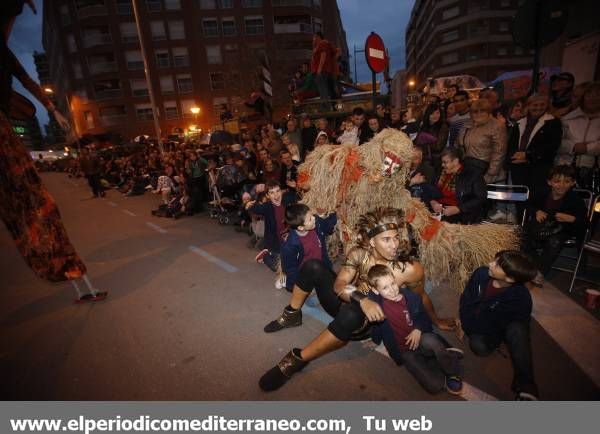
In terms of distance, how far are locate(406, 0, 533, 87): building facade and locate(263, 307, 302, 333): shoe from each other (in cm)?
4770

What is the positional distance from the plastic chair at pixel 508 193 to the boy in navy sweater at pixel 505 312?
2.03 metres

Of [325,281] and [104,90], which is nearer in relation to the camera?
[325,281]

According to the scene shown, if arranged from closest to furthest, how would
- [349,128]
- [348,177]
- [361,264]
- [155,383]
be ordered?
[155,383] → [361,264] → [348,177] → [349,128]

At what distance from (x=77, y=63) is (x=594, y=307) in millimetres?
44473

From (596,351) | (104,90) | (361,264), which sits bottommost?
(596,351)

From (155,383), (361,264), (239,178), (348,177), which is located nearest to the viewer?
(155,383)

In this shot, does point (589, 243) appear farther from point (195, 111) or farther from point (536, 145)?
point (195, 111)

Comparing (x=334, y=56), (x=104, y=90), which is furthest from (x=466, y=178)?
(x=104, y=90)

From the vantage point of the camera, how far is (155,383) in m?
2.40

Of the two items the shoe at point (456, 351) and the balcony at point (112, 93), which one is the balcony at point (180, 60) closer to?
the balcony at point (112, 93)

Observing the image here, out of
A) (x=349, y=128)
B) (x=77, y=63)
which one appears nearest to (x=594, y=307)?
(x=349, y=128)

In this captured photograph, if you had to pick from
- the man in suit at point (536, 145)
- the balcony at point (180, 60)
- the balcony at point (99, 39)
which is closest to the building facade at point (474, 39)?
the balcony at point (180, 60)

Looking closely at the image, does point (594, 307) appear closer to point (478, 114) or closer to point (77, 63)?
point (478, 114)

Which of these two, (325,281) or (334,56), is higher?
(334,56)
